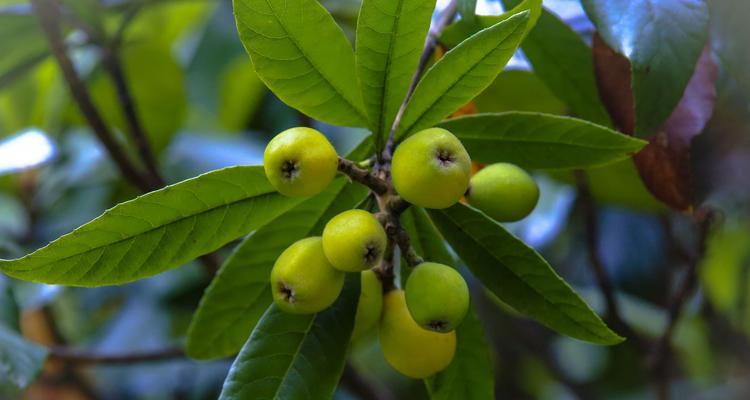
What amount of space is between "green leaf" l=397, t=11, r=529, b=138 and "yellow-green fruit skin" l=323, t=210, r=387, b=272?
0.12 meters

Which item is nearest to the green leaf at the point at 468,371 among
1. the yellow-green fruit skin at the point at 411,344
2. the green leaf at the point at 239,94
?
the yellow-green fruit skin at the point at 411,344

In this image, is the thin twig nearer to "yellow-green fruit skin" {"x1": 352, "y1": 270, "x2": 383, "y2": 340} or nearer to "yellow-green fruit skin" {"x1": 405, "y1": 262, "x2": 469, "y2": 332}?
"yellow-green fruit skin" {"x1": 352, "y1": 270, "x2": 383, "y2": 340}

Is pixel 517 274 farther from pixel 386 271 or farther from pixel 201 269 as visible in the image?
pixel 201 269

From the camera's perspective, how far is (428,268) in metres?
0.71

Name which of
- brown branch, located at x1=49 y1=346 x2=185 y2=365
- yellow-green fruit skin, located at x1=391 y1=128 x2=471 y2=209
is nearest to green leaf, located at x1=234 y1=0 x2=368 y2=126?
yellow-green fruit skin, located at x1=391 y1=128 x2=471 y2=209

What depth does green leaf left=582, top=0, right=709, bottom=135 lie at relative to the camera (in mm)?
800

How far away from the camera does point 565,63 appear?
975 millimetres

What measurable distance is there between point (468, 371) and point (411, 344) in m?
0.15

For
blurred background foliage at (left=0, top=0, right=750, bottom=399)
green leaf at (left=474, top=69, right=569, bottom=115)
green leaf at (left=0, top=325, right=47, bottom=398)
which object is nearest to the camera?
green leaf at (left=0, top=325, right=47, bottom=398)

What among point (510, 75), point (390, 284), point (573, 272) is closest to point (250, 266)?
point (390, 284)

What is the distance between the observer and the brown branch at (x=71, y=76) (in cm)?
128

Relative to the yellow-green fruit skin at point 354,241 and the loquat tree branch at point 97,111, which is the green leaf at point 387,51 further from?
the loquat tree branch at point 97,111

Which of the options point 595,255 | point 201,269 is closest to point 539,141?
point 595,255

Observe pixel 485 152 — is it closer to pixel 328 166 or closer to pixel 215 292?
pixel 328 166
